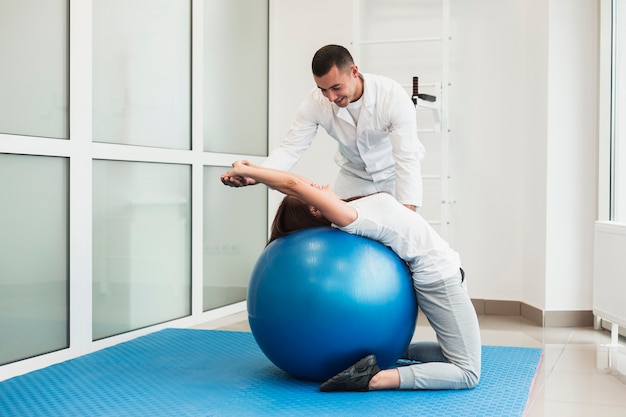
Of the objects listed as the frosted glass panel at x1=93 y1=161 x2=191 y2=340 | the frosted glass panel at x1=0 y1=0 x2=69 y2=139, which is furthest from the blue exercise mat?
the frosted glass panel at x1=0 y1=0 x2=69 y2=139

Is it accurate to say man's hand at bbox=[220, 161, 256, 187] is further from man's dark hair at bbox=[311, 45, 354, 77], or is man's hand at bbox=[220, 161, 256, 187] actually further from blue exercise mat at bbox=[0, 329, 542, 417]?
blue exercise mat at bbox=[0, 329, 542, 417]

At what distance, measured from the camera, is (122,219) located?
3.92 metres

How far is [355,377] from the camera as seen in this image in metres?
2.81

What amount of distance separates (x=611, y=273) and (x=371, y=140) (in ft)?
4.65

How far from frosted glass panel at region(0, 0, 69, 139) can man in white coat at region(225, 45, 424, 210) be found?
1.04 m

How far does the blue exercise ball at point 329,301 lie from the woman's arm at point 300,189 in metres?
0.10

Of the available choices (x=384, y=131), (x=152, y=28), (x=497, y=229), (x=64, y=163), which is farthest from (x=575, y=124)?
(x=64, y=163)

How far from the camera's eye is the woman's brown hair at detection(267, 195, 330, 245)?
300cm

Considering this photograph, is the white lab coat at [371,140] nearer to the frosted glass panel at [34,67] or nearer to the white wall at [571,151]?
the frosted glass panel at [34,67]

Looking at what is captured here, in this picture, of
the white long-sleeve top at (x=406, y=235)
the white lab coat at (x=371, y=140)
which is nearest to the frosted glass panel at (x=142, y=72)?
the white lab coat at (x=371, y=140)

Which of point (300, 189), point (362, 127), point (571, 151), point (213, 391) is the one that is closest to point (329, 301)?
point (300, 189)

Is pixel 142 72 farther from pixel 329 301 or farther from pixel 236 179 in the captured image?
pixel 329 301

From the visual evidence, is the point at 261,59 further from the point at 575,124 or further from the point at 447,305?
the point at 447,305

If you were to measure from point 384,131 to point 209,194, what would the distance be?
155 cm
